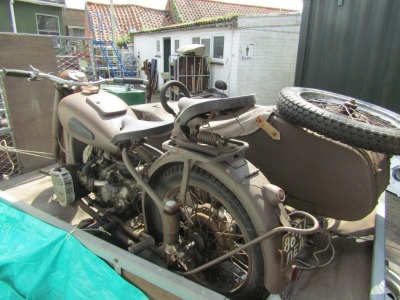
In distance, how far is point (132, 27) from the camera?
1716cm

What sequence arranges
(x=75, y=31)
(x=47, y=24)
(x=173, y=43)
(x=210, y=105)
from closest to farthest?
(x=210, y=105) → (x=173, y=43) → (x=47, y=24) → (x=75, y=31)

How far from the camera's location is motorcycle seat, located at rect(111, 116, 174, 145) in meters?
1.66

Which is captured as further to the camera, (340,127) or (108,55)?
(108,55)

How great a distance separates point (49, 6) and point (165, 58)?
713 cm

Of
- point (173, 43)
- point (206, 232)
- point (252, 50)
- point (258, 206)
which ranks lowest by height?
point (206, 232)

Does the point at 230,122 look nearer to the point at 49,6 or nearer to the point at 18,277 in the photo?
the point at 18,277

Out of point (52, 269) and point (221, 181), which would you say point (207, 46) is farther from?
point (52, 269)

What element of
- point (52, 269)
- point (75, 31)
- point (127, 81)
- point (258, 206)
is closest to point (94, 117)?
point (127, 81)

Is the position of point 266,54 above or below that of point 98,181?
above

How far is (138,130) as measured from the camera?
1678mm

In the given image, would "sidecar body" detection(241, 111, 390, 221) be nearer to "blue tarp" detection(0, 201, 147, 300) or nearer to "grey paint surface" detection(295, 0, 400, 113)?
"blue tarp" detection(0, 201, 147, 300)

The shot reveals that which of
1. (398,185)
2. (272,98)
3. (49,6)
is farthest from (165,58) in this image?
(398,185)

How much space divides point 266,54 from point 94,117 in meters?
8.13

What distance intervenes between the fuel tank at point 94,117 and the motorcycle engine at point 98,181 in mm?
175
